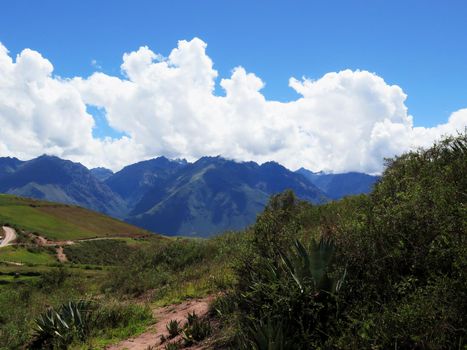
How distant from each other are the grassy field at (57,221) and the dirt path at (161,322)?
11967 centimetres

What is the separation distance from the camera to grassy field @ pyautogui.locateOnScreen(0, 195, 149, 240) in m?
133

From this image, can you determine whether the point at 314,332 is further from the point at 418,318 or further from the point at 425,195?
the point at 425,195

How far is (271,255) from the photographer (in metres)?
10.7

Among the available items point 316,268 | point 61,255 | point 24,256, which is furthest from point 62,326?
point 61,255

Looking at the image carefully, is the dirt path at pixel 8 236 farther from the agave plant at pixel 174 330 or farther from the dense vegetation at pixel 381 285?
the dense vegetation at pixel 381 285

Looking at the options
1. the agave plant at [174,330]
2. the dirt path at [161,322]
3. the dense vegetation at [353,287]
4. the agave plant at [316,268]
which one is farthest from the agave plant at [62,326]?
the agave plant at [316,268]

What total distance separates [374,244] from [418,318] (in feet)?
6.96

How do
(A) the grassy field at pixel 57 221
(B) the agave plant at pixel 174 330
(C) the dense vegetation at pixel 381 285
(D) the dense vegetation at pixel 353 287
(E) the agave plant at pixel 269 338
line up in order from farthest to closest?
(A) the grassy field at pixel 57 221 → (B) the agave plant at pixel 174 330 → (E) the agave plant at pixel 269 338 → (D) the dense vegetation at pixel 353 287 → (C) the dense vegetation at pixel 381 285

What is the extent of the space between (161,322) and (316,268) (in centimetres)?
662

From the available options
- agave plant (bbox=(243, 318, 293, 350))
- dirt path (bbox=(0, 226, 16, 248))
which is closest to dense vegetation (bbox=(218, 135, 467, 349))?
agave plant (bbox=(243, 318, 293, 350))

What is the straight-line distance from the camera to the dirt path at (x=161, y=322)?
35.8 ft

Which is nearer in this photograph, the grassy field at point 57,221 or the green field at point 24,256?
the green field at point 24,256

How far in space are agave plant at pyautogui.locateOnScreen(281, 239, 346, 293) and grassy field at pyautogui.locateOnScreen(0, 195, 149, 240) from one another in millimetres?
126410

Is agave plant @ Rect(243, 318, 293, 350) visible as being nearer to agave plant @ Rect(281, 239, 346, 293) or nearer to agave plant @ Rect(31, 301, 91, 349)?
agave plant @ Rect(281, 239, 346, 293)
